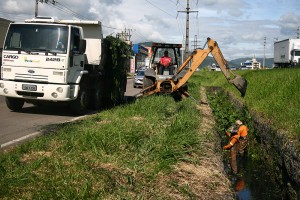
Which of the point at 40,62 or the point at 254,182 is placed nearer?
the point at 254,182

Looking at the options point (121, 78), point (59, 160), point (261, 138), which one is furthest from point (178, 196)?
point (121, 78)

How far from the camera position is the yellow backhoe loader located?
12320mm

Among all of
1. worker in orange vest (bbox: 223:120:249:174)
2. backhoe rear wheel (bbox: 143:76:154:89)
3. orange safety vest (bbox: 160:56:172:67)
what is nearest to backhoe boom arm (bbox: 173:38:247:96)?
worker in orange vest (bbox: 223:120:249:174)

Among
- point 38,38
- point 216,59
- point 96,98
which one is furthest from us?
point 96,98

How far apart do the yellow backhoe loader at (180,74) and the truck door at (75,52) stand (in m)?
3.83

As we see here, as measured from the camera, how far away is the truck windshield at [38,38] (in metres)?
10.7

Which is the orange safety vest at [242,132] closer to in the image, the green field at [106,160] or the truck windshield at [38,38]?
the green field at [106,160]

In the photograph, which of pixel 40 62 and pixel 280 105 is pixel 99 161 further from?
pixel 280 105

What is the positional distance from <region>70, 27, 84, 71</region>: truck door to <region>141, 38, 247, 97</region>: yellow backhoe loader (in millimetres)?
3830

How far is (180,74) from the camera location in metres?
14.4

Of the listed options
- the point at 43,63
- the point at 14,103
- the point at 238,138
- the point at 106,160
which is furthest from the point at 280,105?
the point at 14,103

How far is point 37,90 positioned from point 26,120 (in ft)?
3.09

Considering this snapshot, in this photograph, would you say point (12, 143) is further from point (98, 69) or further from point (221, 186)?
point (98, 69)

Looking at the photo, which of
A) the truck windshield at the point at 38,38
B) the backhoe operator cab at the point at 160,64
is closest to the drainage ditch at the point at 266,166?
the backhoe operator cab at the point at 160,64
